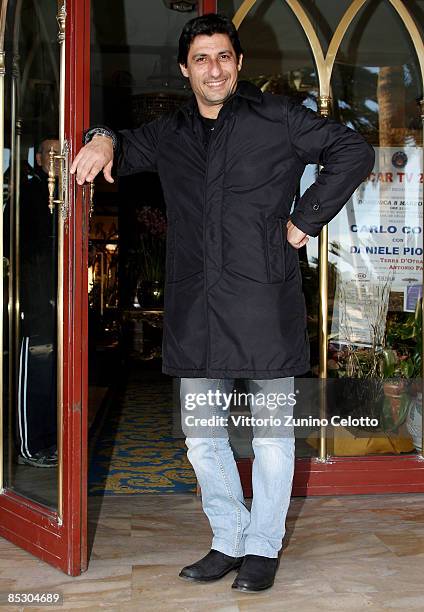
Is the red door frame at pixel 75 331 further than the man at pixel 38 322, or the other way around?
the man at pixel 38 322

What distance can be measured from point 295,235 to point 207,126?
1.31ft

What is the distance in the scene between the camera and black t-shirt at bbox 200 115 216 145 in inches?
81.9

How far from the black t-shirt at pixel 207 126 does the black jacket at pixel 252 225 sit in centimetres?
2

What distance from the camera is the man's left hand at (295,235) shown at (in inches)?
77.7

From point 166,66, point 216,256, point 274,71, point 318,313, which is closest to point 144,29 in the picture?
point 166,66

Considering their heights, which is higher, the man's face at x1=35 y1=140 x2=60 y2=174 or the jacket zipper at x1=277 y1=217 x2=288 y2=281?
the man's face at x1=35 y1=140 x2=60 y2=174

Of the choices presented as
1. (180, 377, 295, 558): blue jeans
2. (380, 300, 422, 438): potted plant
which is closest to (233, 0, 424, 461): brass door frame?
(380, 300, 422, 438): potted plant

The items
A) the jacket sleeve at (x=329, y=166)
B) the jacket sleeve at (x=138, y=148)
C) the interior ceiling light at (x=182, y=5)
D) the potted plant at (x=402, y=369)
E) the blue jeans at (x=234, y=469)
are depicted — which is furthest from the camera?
the interior ceiling light at (x=182, y=5)

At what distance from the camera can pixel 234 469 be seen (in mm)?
2158

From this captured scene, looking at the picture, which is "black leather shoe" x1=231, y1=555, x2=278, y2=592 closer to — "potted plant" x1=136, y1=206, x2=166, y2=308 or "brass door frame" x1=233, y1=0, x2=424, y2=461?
"brass door frame" x1=233, y1=0, x2=424, y2=461

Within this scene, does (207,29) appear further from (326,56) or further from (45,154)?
(326,56)

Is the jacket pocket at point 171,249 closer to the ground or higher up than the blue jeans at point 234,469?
higher up

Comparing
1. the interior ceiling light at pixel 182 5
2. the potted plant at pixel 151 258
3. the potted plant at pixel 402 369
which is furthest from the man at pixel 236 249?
the potted plant at pixel 151 258
